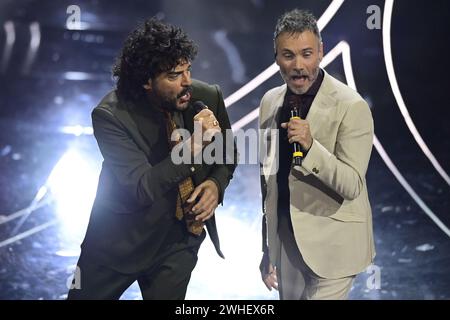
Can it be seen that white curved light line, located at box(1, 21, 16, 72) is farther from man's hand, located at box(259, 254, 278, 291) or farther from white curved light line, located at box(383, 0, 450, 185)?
man's hand, located at box(259, 254, 278, 291)

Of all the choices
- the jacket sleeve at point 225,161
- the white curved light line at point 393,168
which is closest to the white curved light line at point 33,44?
the white curved light line at point 393,168

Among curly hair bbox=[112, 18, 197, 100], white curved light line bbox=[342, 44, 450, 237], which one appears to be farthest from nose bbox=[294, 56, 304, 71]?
white curved light line bbox=[342, 44, 450, 237]

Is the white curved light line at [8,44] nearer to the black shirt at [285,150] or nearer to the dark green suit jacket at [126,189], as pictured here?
the dark green suit jacket at [126,189]

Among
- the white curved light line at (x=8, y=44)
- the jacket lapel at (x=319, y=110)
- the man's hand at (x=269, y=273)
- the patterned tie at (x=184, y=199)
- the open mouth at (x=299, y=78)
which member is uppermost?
the white curved light line at (x=8, y=44)

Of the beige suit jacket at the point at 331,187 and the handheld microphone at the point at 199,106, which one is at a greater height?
the handheld microphone at the point at 199,106

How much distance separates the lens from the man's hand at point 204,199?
7.43 feet

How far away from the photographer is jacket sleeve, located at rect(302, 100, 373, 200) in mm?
2213

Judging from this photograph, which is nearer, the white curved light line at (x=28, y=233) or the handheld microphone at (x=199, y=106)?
the handheld microphone at (x=199, y=106)

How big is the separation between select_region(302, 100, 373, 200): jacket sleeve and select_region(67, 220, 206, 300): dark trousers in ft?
1.69

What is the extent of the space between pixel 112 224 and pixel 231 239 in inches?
64.7

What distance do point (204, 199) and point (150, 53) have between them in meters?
0.50

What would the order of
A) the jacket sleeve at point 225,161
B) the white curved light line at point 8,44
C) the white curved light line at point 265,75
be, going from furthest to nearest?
the white curved light line at point 8,44 → the white curved light line at point 265,75 → the jacket sleeve at point 225,161

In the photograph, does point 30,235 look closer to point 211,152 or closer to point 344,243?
point 211,152

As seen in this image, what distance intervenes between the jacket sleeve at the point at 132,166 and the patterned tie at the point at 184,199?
92mm
